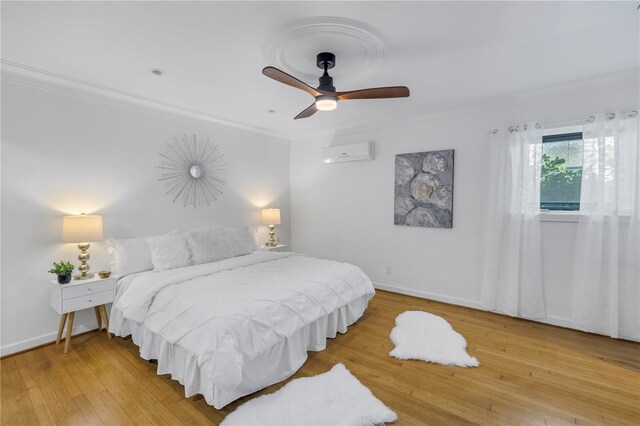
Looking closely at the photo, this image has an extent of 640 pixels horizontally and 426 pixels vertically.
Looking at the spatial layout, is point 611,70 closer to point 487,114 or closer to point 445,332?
point 487,114

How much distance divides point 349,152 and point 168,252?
9.67 ft

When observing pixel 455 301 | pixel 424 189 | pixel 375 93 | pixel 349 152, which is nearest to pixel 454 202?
pixel 424 189

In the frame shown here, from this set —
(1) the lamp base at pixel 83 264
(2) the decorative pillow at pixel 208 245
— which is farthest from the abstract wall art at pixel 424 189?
(1) the lamp base at pixel 83 264

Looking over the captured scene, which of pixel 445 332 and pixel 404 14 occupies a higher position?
pixel 404 14

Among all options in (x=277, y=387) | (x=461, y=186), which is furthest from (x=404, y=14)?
(x=277, y=387)

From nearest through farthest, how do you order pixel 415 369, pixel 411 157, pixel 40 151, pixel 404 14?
1. pixel 404 14
2. pixel 415 369
3. pixel 40 151
4. pixel 411 157

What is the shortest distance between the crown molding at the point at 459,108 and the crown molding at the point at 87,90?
2.14 meters

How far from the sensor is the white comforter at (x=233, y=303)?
1.90 meters

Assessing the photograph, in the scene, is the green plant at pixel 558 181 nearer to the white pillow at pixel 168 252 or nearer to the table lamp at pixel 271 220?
the table lamp at pixel 271 220

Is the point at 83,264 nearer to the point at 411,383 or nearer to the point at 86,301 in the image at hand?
the point at 86,301

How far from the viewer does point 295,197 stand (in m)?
5.56

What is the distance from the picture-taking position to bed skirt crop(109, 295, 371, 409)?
6.52ft

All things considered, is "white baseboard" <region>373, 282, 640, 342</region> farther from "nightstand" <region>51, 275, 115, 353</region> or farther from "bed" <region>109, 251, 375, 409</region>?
"nightstand" <region>51, 275, 115, 353</region>

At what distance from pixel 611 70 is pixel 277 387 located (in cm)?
414
